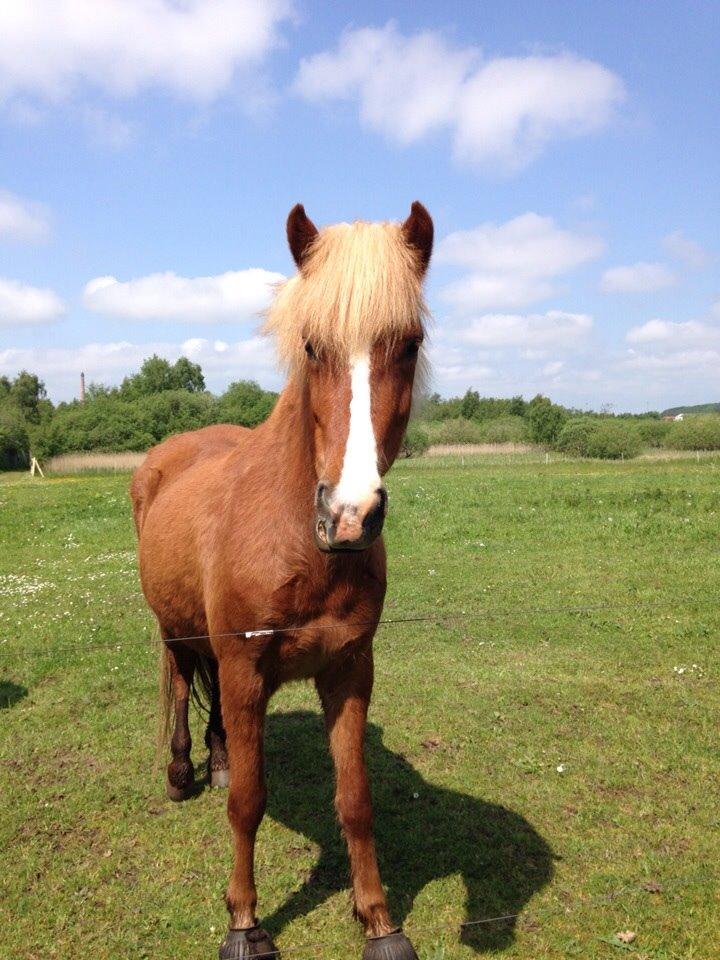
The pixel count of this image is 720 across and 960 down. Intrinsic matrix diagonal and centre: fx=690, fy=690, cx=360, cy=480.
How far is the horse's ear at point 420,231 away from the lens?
271 cm

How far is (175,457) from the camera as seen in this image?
518 centimetres

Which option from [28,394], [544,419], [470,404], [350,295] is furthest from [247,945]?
[28,394]

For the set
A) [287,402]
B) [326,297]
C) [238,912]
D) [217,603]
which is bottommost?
[238,912]

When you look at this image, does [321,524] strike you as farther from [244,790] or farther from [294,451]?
[244,790]

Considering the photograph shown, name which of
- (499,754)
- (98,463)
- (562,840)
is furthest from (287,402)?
(98,463)

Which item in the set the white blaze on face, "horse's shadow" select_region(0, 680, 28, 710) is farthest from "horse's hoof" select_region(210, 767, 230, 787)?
the white blaze on face

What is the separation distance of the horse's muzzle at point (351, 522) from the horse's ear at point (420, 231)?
1.10 meters

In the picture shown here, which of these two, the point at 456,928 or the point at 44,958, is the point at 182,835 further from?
the point at 456,928

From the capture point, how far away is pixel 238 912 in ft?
10.1

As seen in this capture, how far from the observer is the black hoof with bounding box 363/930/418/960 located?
2926 mm

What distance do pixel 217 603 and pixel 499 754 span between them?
9.52 feet

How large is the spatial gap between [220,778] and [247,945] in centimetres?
176

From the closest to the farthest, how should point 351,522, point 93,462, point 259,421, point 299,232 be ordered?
point 351,522 < point 299,232 < point 259,421 < point 93,462

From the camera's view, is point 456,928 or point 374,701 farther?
point 374,701
